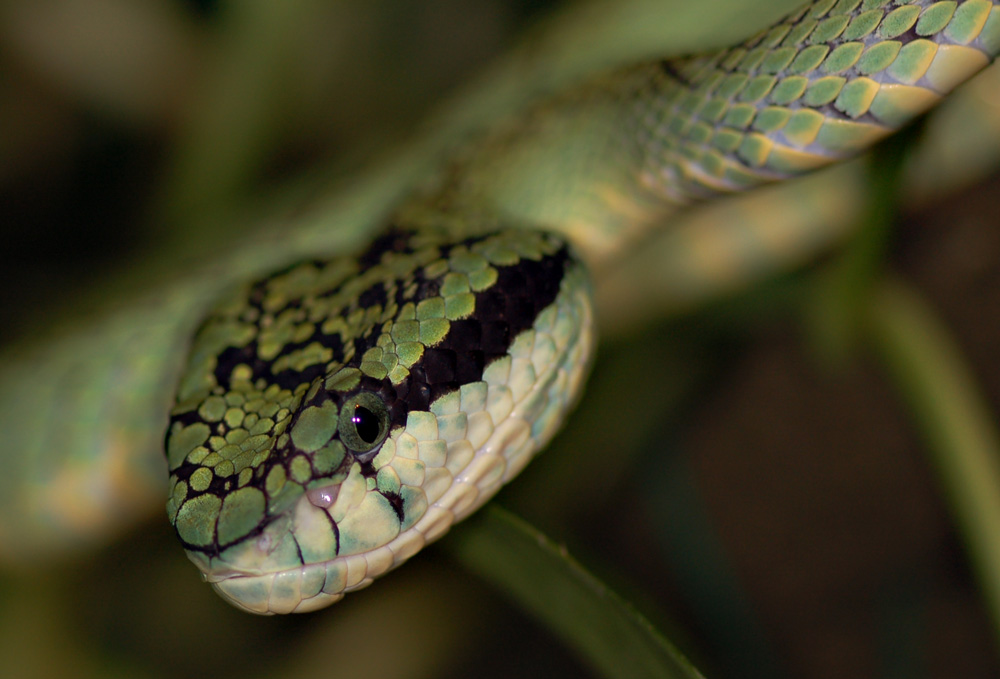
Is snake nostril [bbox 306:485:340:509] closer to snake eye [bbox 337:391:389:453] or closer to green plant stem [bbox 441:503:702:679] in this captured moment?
snake eye [bbox 337:391:389:453]

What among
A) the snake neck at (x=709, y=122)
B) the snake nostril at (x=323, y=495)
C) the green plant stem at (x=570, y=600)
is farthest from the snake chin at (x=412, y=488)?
the snake neck at (x=709, y=122)

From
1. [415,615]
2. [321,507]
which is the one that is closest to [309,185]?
[415,615]

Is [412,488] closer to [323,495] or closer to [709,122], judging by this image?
[323,495]

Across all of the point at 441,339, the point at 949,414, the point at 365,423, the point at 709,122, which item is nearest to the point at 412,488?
the point at 365,423

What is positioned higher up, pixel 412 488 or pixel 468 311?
pixel 468 311

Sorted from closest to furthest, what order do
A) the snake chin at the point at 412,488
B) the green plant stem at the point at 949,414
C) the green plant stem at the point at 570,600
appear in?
the green plant stem at the point at 570,600 → the snake chin at the point at 412,488 → the green plant stem at the point at 949,414

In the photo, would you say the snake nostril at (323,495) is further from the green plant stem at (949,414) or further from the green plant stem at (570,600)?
the green plant stem at (949,414)

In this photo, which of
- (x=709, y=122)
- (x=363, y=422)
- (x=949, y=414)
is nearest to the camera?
(x=363, y=422)

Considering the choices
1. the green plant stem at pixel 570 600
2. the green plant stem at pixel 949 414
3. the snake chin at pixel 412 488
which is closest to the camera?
the green plant stem at pixel 570 600

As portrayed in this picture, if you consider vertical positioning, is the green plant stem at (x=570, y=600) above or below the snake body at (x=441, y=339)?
below
